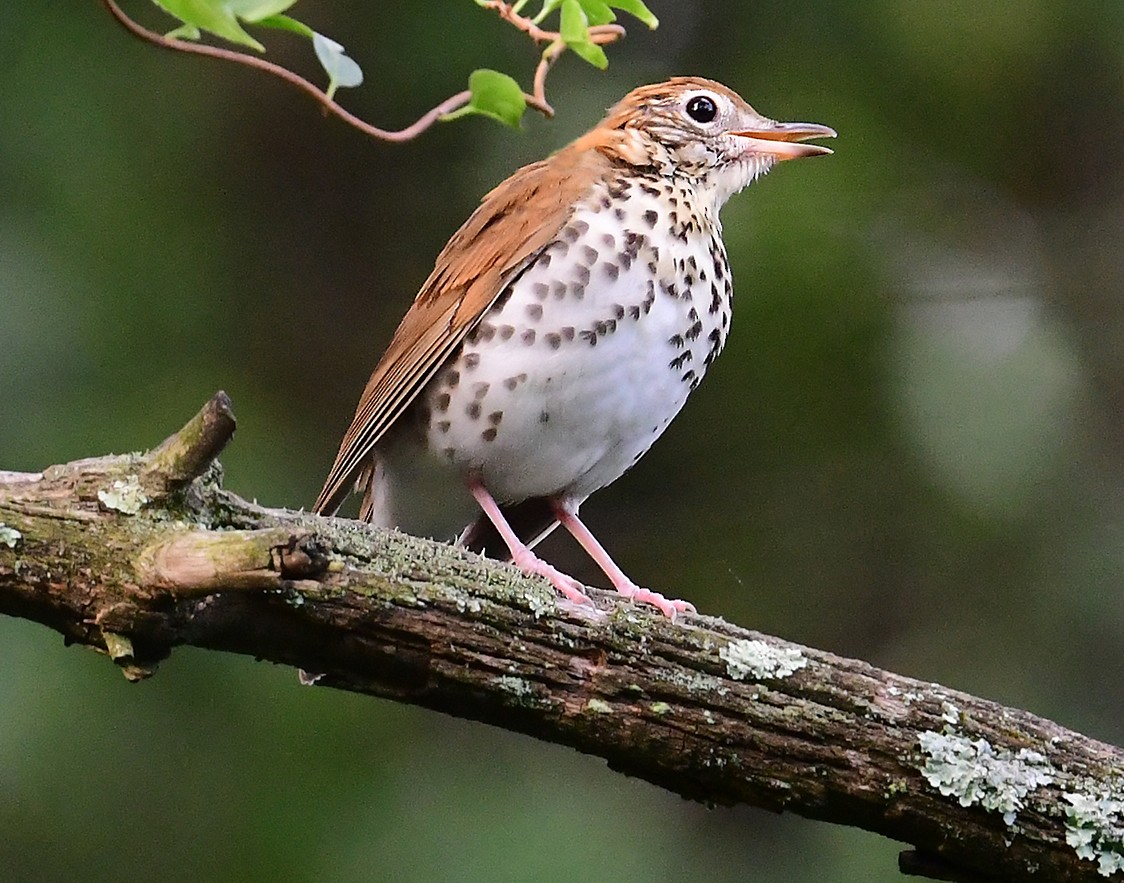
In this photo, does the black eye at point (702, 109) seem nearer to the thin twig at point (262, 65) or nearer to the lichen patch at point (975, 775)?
the thin twig at point (262, 65)

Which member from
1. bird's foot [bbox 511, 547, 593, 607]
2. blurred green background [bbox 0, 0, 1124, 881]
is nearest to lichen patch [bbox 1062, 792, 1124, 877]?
bird's foot [bbox 511, 547, 593, 607]

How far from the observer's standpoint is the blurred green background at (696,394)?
465cm

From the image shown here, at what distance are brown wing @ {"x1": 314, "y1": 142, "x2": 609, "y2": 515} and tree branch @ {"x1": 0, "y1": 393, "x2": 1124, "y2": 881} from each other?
0.87 meters

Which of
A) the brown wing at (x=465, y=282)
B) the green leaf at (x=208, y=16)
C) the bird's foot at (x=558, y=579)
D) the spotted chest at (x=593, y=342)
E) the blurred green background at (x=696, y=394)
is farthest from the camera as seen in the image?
the blurred green background at (x=696, y=394)

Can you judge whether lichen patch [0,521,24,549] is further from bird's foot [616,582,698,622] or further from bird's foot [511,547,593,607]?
bird's foot [616,582,698,622]

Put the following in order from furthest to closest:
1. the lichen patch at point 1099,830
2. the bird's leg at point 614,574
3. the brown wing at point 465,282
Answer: the brown wing at point 465,282
the bird's leg at point 614,574
the lichen patch at point 1099,830

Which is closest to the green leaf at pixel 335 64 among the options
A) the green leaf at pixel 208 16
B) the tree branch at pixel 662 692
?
the green leaf at pixel 208 16

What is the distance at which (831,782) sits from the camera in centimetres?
263

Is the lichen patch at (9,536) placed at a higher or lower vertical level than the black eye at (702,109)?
lower

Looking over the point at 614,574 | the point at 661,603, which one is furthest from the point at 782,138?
the point at 661,603

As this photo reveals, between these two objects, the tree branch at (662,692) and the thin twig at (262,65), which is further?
the tree branch at (662,692)

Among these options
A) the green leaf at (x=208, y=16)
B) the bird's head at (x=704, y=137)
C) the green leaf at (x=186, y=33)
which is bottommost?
the bird's head at (x=704, y=137)

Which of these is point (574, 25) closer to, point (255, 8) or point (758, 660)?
point (255, 8)

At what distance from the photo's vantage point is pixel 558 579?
2934 millimetres
